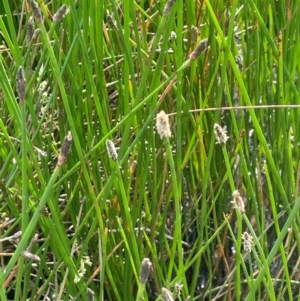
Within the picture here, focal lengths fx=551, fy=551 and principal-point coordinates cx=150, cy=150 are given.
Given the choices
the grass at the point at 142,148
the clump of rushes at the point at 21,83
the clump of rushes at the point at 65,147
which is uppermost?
the clump of rushes at the point at 21,83

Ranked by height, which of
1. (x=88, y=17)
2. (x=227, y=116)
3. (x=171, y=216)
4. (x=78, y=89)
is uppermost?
(x=88, y=17)

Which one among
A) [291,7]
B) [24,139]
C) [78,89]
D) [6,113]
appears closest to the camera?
[24,139]

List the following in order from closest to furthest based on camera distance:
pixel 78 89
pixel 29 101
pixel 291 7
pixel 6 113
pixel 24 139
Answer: pixel 24 139
pixel 29 101
pixel 78 89
pixel 291 7
pixel 6 113

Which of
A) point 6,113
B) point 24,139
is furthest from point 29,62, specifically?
point 24,139

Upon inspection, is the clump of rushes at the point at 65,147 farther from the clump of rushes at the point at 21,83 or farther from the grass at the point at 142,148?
the grass at the point at 142,148

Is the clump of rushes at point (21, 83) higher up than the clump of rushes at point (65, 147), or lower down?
higher up

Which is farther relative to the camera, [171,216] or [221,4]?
[171,216]

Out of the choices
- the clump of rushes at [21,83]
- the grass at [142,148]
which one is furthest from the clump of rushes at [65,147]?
the grass at [142,148]

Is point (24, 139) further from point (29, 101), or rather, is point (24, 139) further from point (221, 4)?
point (221, 4)
